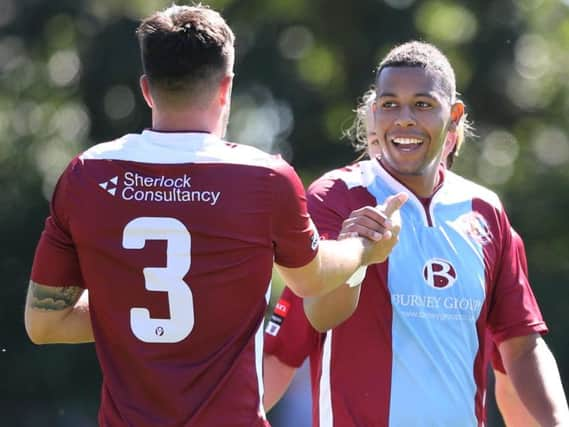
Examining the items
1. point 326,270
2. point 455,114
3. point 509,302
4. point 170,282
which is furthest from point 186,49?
point 509,302

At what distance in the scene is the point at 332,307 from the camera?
173 inches

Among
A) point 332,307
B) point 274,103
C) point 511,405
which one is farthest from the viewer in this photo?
point 274,103

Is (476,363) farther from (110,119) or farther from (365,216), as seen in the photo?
(110,119)

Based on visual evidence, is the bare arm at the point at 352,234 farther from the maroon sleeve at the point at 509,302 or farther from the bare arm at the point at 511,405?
the bare arm at the point at 511,405

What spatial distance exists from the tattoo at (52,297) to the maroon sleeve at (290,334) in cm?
124

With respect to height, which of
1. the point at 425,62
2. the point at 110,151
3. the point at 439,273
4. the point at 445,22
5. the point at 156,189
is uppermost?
the point at 445,22

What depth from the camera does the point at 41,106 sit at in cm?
1286

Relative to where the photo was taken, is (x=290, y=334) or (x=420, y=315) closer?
(x=420, y=315)

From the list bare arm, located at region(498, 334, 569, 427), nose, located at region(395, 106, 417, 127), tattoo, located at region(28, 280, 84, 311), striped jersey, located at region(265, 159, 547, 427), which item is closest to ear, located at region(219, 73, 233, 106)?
tattoo, located at region(28, 280, 84, 311)

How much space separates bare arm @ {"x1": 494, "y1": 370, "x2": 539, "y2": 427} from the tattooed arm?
5.90 ft

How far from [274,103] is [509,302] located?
26.1 ft

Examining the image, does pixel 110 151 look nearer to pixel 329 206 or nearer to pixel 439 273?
pixel 329 206

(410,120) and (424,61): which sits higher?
(424,61)

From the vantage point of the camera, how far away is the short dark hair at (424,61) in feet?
15.9
